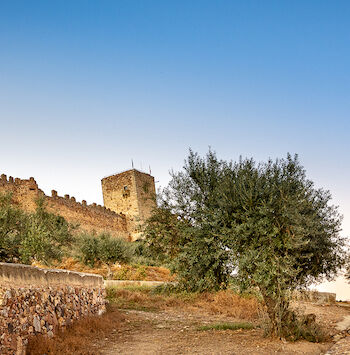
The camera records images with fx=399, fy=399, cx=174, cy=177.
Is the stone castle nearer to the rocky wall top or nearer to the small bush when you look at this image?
the rocky wall top

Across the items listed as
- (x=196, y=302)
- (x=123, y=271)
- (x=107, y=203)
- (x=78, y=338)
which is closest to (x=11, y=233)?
(x=123, y=271)

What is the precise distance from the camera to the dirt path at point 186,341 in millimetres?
6902

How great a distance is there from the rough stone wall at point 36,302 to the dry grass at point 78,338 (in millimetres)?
145

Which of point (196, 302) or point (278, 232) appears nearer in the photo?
point (278, 232)

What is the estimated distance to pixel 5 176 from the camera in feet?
96.2

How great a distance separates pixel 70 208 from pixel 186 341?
28.4m

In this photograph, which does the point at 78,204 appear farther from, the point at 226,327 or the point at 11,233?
the point at 226,327

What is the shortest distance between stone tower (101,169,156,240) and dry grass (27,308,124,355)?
31.9m

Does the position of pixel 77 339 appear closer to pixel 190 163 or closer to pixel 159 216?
pixel 159 216

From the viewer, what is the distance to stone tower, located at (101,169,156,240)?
4153cm

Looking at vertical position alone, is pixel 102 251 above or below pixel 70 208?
below

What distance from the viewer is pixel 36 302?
6.60 meters

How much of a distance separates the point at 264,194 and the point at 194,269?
96.7 inches

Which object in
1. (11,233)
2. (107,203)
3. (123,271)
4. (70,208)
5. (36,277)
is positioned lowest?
(123,271)
